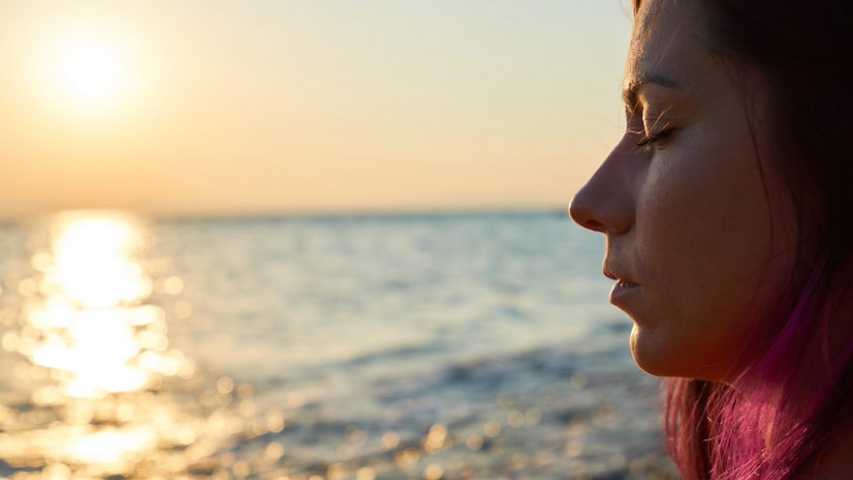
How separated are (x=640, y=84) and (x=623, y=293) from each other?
13.1 inches

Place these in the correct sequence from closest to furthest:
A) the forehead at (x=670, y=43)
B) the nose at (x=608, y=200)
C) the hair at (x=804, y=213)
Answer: the hair at (x=804, y=213), the forehead at (x=670, y=43), the nose at (x=608, y=200)

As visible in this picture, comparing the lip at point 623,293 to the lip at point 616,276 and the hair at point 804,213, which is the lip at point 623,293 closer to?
the lip at point 616,276

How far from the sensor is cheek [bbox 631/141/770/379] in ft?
4.39

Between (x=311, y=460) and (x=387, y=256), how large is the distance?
44.9m

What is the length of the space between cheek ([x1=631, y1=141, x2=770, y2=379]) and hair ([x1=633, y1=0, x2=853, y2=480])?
0.13 ft

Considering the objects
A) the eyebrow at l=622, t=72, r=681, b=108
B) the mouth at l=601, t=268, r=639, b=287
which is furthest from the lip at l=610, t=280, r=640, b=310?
the eyebrow at l=622, t=72, r=681, b=108

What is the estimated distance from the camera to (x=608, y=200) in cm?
150

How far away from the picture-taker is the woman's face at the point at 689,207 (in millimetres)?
1327

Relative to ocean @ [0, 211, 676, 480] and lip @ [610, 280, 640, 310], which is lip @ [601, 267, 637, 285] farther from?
ocean @ [0, 211, 676, 480]

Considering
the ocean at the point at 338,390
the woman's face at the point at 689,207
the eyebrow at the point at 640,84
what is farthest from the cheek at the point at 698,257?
the ocean at the point at 338,390

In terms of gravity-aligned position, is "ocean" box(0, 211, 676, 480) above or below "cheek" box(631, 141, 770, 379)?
below

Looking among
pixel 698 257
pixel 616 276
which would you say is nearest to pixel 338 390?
pixel 616 276

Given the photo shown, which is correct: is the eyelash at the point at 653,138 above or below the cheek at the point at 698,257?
above

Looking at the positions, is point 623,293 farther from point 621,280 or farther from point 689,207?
point 689,207
